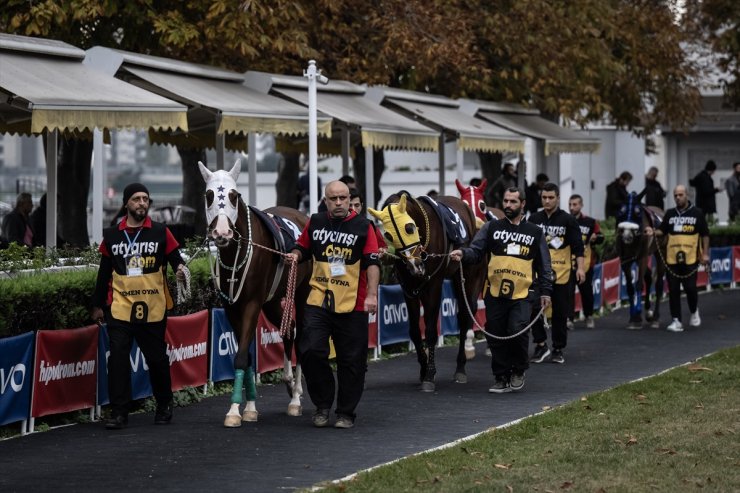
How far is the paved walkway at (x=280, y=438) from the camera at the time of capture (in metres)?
9.86

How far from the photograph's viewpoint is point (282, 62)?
26.4 meters

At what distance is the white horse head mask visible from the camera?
Answer: 38.9ft

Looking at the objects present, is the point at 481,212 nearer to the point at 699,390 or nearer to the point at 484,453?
the point at 699,390

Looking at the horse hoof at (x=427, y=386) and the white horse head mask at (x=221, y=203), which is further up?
the white horse head mask at (x=221, y=203)

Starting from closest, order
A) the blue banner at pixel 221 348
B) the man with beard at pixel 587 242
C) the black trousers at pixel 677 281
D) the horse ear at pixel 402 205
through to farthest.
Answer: the horse ear at pixel 402 205 < the blue banner at pixel 221 348 < the man with beard at pixel 587 242 < the black trousers at pixel 677 281

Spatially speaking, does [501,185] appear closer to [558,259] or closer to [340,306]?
[558,259]

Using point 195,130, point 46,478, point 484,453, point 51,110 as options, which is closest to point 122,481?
point 46,478

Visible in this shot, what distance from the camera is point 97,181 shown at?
60.0 ft

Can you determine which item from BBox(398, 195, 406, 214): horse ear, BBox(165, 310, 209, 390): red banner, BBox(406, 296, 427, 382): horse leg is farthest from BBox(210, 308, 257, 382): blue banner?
BBox(398, 195, 406, 214): horse ear

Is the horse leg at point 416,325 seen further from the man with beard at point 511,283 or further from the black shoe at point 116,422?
the black shoe at point 116,422

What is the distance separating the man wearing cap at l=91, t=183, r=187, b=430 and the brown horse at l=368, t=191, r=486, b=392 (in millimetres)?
2563

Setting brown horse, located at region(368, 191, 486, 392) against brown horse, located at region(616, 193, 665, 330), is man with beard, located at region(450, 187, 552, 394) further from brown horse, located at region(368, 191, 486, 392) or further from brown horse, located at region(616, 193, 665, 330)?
brown horse, located at region(616, 193, 665, 330)

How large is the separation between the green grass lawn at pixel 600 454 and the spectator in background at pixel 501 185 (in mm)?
14844

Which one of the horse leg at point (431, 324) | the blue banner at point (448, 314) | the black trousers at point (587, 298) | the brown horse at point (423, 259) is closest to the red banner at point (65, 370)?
the brown horse at point (423, 259)
